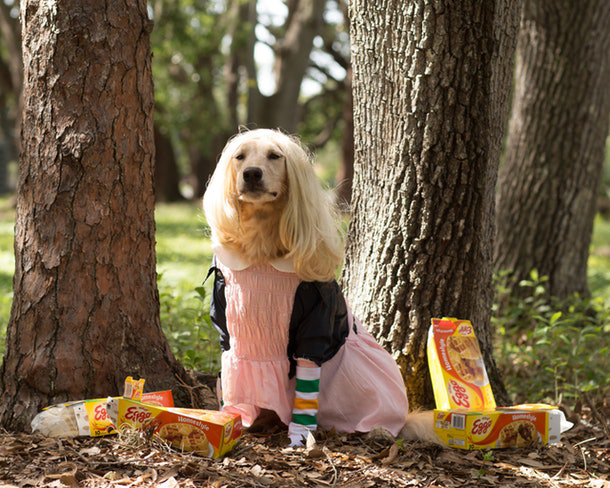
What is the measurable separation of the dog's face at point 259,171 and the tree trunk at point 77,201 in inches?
21.4

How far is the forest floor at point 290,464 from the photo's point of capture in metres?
2.95

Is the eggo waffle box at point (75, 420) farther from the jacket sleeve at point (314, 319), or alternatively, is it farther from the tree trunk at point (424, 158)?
the tree trunk at point (424, 158)

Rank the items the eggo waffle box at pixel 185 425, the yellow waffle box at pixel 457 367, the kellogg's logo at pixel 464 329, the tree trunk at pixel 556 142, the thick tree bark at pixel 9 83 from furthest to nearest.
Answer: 1. the thick tree bark at pixel 9 83
2. the tree trunk at pixel 556 142
3. the kellogg's logo at pixel 464 329
4. the yellow waffle box at pixel 457 367
5. the eggo waffle box at pixel 185 425

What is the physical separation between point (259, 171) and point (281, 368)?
3.36 feet

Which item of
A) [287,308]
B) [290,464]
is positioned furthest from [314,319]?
[290,464]

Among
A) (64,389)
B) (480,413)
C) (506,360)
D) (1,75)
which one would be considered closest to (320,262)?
(480,413)

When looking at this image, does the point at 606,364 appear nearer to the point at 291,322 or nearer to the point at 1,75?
the point at 291,322

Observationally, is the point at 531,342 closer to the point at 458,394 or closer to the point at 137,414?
the point at 458,394

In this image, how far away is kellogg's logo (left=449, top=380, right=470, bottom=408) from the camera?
365 cm

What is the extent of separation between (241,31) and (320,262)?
13610mm

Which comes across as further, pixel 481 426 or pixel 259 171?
pixel 481 426

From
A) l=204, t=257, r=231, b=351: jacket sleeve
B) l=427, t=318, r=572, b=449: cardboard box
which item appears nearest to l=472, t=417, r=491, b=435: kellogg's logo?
l=427, t=318, r=572, b=449: cardboard box

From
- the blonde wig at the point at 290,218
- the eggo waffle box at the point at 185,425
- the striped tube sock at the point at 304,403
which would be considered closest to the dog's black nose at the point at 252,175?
the blonde wig at the point at 290,218

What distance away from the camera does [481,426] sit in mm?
3547
